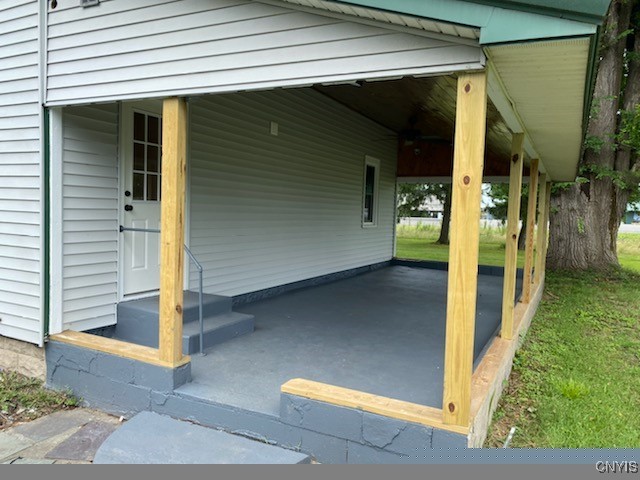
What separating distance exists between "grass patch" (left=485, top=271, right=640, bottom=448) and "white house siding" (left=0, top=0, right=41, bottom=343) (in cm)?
371

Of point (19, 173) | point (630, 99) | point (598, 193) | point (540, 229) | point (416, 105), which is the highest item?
point (630, 99)

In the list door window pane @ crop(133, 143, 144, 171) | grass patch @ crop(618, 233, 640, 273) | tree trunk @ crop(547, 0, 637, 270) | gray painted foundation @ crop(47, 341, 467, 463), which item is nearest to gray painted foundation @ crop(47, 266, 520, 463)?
gray painted foundation @ crop(47, 341, 467, 463)

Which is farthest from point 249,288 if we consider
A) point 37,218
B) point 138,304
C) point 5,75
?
point 5,75

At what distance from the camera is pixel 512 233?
4434 mm

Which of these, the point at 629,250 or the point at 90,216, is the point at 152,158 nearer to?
the point at 90,216

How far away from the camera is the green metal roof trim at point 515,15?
6.56ft

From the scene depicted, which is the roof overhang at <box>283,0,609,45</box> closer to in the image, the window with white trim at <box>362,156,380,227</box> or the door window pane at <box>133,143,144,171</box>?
the door window pane at <box>133,143,144,171</box>

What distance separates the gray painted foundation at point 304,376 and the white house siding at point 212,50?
1910mm

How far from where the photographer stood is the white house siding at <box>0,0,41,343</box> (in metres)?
3.78

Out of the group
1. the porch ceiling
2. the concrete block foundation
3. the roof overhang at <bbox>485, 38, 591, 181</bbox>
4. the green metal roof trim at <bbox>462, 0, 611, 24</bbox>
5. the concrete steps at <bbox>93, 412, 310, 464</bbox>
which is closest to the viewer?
the green metal roof trim at <bbox>462, 0, 611, 24</bbox>

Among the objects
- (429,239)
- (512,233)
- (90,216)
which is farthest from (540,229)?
(429,239)

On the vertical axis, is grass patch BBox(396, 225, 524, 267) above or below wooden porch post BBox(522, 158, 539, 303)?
below

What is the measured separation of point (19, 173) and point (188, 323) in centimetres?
187

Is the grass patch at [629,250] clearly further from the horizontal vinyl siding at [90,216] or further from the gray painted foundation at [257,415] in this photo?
the horizontal vinyl siding at [90,216]
